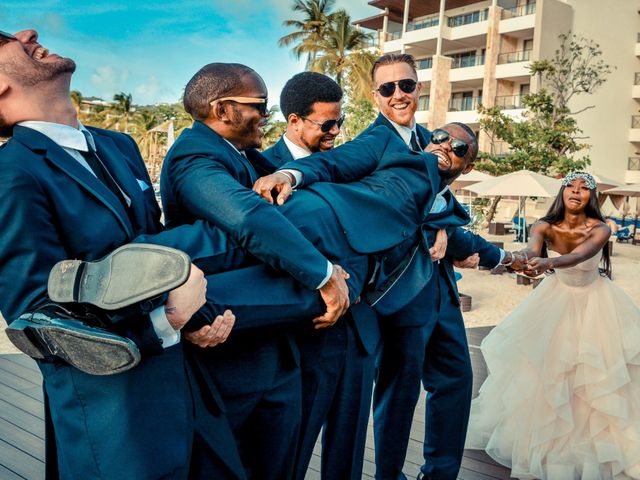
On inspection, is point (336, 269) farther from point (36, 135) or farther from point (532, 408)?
point (532, 408)

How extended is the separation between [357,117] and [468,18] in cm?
1571

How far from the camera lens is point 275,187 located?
1924 mm

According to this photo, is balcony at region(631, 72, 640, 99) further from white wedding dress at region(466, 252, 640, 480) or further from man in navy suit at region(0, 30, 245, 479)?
man in navy suit at region(0, 30, 245, 479)

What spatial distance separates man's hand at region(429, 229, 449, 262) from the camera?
2.64 m

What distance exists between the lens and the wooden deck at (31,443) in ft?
11.2

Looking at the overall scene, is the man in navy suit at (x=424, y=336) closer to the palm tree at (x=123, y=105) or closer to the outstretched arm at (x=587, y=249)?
the outstretched arm at (x=587, y=249)

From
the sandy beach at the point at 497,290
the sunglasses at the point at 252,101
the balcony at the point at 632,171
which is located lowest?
the sandy beach at the point at 497,290

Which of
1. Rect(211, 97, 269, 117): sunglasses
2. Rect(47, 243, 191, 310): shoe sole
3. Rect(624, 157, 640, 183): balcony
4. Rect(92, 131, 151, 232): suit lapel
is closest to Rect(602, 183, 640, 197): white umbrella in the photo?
Rect(624, 157, 640, 183): balcony

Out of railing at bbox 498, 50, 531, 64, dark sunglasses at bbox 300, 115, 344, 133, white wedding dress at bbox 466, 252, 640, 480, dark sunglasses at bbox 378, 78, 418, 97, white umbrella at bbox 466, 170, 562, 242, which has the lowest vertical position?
white wedding dress at bbox 466, 252, 640, 480

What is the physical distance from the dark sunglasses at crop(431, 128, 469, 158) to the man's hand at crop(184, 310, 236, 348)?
124cm

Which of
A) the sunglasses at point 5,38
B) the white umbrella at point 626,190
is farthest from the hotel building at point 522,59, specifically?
the sunglasses at point 5,38

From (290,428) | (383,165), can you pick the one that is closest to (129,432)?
(290,428)

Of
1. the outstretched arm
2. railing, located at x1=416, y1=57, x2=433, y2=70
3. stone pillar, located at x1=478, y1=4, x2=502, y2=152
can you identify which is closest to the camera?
the outstretched arm

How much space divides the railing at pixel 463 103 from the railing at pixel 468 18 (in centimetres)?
429
